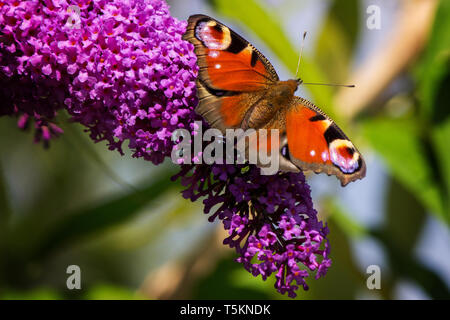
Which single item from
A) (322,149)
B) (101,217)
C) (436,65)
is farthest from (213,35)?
(101,217)

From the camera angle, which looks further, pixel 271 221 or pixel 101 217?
pixel 101 217

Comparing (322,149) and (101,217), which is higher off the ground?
(101,217)

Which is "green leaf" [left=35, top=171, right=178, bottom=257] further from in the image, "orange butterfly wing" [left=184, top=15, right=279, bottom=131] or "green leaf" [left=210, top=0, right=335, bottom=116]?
"orange butterfly wing" [left=184, top=15, right=279, bottom=131]

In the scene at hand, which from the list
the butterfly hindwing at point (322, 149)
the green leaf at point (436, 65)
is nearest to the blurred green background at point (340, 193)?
the green leaf at point (436, 65)

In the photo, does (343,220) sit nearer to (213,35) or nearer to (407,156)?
(407,156)

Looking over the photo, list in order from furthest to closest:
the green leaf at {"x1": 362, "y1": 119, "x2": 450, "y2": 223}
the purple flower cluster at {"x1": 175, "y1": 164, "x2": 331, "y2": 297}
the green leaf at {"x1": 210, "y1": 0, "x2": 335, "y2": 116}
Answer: the green leaf at {"x1": 362, "y1": 119, "x2": 450, "y2": 223}
the green leaf at {"x1": 210, "y1": 0, "x2": 335, "y2": 116}
the purple flower cluster at {"x1": 175, "y1": 164, "x2": 331, "y2": 297}

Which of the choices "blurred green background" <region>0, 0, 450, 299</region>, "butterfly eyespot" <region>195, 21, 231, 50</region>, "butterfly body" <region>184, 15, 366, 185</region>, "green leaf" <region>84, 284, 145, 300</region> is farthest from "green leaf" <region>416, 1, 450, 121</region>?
"green leaf" <region>84, 284, 145, 300</region>

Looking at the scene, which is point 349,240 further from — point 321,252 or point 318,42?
point 321,252
